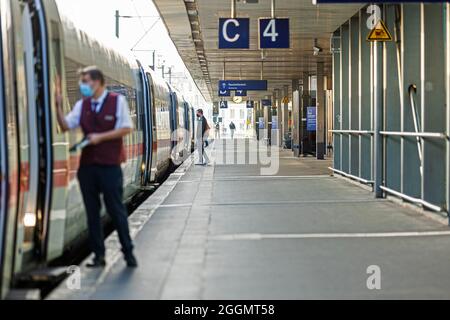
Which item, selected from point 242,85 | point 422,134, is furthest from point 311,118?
point 422,134

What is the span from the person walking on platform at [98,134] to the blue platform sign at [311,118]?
79.1 ft

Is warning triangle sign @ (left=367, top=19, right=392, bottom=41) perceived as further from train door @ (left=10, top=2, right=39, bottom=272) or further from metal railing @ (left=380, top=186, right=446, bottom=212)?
train door @ (left=10, top=2, right=39, bottom=272)

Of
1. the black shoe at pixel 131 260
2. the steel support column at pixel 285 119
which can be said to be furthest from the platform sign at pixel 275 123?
the black shoe at pixel 131 260

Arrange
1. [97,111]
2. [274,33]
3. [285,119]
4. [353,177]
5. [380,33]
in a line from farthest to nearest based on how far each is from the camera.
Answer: [285,119] → [353,177] → [274,33] → [380,33] → [97,111]

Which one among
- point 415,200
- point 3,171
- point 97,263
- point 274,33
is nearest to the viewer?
point 3,171

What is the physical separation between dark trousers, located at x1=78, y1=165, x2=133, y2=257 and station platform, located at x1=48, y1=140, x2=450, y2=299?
40cm

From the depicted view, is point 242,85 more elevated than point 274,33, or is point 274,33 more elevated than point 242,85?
point 274,33

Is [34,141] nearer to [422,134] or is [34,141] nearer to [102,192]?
[102,192]

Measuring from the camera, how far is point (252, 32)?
2111cm

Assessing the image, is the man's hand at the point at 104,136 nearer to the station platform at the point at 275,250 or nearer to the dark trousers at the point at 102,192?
the dark trousers at the point at 102,192

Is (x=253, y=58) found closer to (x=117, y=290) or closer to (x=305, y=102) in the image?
(x=305, y=102)

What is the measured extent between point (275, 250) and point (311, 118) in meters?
22.9

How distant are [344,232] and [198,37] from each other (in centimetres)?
1567

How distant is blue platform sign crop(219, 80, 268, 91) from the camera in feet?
106
